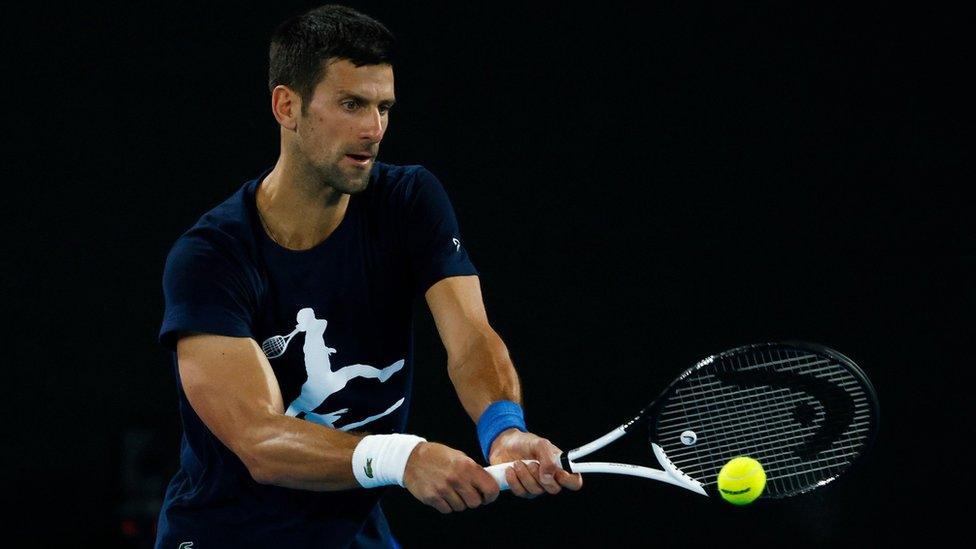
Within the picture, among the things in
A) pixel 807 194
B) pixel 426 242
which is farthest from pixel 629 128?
pixel 426 242

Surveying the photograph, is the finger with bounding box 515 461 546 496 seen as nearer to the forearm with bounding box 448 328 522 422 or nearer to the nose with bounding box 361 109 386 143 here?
the forearm with bounding box 448 328 522 422

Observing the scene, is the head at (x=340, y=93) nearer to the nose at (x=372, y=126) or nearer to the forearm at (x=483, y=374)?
the nose at (x=372, y=126)

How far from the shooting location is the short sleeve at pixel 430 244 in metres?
3.09

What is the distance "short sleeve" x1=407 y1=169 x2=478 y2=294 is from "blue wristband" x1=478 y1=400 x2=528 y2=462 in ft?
1.28

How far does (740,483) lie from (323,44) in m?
1.38

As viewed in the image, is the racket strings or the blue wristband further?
the racket strings

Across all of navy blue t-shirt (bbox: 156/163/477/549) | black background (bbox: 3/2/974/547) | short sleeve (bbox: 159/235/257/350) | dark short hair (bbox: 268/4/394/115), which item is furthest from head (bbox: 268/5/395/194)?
black background (bbox: 3/2/974/547)

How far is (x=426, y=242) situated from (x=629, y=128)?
2858 mm

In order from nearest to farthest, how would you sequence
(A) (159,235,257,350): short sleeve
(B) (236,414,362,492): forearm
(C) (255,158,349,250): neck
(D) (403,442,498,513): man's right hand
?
1. (D) (403,442,498,513): man's right hand
2. (B) (236,414,362,492): forearm
3. (A) (159,235,257,350): short sleeve
4. (C) (255,158,349,250): neck

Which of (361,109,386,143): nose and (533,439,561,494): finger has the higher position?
(361,109,386,143): nose

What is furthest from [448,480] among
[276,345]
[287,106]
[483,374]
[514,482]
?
[287,106]

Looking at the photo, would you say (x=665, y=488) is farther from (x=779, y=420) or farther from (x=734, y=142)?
(x=779, y=420)

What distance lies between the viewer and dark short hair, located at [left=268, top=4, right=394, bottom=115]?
289cm

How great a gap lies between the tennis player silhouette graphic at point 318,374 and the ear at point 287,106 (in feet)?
1.50
